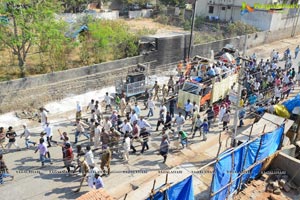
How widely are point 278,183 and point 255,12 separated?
28.6 metres

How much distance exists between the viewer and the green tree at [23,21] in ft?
57.9

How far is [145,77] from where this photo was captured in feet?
67.1

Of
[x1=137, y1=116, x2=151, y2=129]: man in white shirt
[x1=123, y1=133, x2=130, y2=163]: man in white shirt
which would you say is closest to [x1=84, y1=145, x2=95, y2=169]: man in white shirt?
[x1=123, y1=133, x2=130, y2=163]: man in white shirt

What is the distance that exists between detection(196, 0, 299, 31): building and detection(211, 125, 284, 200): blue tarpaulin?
2615 centimetres

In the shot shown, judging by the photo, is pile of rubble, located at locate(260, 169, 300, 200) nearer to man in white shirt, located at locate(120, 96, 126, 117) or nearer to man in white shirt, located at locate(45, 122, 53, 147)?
man in white shirt, located at locate(120, 96, 126, 117)

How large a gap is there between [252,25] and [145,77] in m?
22.4

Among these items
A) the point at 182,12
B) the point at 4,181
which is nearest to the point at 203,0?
the point at 182,12

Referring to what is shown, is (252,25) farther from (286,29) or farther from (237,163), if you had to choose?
(237,163)

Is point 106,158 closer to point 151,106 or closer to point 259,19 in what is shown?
point 151,106

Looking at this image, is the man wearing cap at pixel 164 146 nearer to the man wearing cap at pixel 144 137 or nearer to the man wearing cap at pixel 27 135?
the man wearing cap at pixel 144 137

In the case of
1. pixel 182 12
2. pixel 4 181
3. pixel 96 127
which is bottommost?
pixel 4 181

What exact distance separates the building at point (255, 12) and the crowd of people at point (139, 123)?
49.5ft

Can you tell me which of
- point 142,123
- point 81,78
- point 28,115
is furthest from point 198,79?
point 28,115

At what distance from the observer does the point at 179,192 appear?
9.41 m
